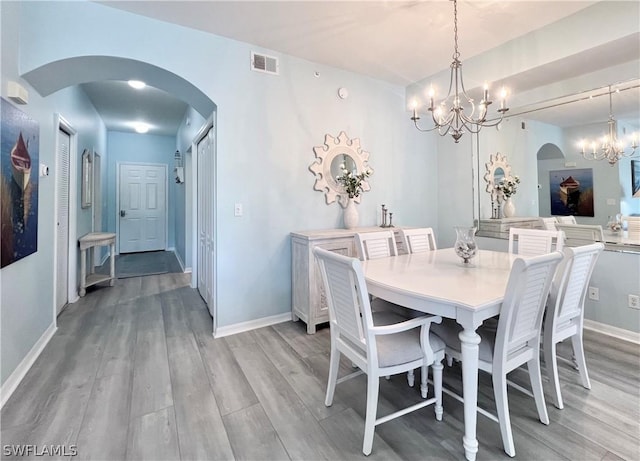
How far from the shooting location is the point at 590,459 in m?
1.41

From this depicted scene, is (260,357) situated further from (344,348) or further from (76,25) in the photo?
(76,25)

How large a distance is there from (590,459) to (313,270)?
2.07 metres

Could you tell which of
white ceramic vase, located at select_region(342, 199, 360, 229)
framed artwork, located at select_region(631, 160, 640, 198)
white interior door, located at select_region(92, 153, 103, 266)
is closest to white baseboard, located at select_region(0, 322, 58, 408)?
white ceramic vase, located at select_region(342, 199, 360, 229)

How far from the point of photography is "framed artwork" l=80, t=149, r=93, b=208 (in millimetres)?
4367

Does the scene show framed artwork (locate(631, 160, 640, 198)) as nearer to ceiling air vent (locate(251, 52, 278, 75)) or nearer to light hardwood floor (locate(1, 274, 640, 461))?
light hardwood floor (locate(1, 274, 640, 461))

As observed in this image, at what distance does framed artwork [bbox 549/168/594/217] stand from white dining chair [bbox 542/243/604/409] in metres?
1.61

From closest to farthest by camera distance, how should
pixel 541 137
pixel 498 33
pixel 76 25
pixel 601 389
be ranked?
pixel 601 389, pixel 76 25, pixel 498 33, pixel 541 137

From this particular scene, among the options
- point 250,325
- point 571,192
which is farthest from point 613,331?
point 250,325

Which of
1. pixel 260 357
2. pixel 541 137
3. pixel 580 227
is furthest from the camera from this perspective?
pixel 541 137

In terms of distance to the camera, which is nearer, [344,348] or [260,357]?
[344,348]

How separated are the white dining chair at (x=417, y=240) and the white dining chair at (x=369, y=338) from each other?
3.87 feet

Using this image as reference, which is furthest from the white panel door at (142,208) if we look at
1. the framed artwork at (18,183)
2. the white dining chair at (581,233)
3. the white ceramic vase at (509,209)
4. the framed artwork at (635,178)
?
the framed artwork at (635,178)

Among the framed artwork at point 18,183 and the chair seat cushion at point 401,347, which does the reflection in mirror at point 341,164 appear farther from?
the framed artwork at point 18,183

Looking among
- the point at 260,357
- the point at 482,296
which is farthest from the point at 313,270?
the point at 482,296
